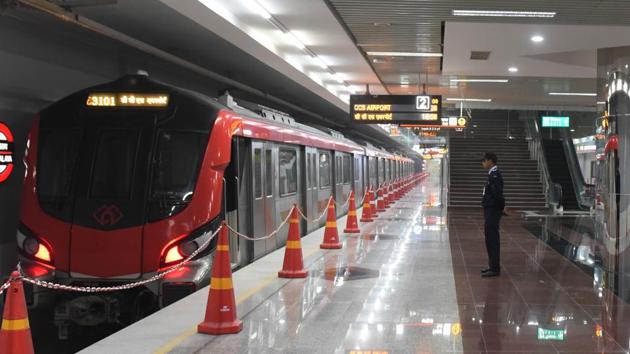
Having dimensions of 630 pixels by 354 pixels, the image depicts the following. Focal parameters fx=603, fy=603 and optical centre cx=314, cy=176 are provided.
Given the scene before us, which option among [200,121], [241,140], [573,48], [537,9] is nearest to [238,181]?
[241,140]

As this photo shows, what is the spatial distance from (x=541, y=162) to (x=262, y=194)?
48.7 feet

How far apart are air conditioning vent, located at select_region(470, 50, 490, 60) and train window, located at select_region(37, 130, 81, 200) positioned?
8.49 meters

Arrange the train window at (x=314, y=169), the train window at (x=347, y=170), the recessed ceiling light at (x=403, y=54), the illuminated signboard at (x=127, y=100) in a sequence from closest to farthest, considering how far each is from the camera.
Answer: the illuminated signboard at (x=127, y=100), the train window at (x=314, y=169), the recessed ceiling light at (x=403, y=54), the train window at (x=347, y=170)

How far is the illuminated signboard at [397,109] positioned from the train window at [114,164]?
389 inches

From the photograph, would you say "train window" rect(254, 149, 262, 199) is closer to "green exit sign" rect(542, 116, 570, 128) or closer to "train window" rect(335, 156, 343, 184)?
"train window" rect(335, 156, 343, 184)

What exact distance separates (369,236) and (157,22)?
687cm

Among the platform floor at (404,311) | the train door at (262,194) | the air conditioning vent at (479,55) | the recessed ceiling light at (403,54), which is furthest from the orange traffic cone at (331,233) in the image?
the air conditioning vent at (479,55)

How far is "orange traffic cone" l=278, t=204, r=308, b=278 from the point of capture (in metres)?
8.10

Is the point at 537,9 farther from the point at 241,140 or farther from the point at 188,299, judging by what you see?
the point at 188,299

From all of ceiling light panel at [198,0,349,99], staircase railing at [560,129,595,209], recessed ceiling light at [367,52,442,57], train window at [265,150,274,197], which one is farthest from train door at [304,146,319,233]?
staircase railing at [560,129,595,209]

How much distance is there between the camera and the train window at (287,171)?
1059 centimetres

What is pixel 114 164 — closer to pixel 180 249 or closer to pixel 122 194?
pixel 122 194

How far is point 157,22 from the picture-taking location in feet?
27.0

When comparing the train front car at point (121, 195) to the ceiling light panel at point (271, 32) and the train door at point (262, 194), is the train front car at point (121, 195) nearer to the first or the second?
the train door at point (262, 194)
